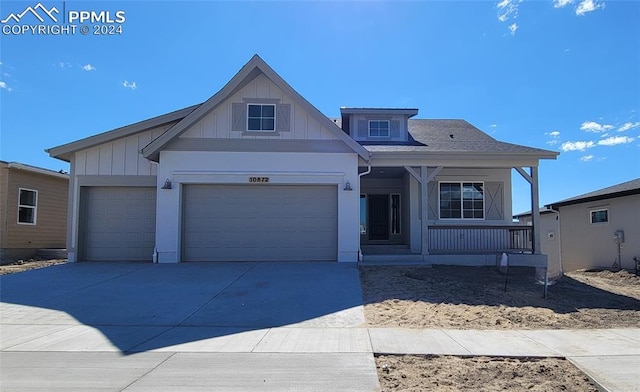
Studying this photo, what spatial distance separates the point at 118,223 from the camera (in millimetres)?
13797

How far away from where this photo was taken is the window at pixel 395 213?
A: 16938 mm

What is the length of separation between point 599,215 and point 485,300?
38.0 feet

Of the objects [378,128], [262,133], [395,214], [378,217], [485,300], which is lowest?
[485,300]

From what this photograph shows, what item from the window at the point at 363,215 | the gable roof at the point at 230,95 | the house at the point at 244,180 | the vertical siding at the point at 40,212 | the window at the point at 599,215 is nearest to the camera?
the gable roof at the point at 230,95

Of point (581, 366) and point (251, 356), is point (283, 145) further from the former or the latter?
point (581, 366)

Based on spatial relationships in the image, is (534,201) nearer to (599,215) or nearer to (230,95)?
(599,215)

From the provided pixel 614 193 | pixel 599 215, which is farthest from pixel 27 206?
pixel 599 215

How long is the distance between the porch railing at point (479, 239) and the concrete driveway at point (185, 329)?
377cm

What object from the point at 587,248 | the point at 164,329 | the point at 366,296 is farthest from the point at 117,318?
the point at 587,248

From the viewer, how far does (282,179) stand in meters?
13.1

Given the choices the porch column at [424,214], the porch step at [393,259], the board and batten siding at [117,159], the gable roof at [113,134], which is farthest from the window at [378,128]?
the board and batten siding at [117,159]

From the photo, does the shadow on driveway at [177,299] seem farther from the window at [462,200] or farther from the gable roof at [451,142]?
the window at [462,200]

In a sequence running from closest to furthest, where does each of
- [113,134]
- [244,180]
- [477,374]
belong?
[477,374]
[244,180]
[113,134]

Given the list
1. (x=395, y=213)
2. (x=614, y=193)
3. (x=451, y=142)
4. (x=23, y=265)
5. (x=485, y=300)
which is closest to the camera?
(x=485, y=300)
